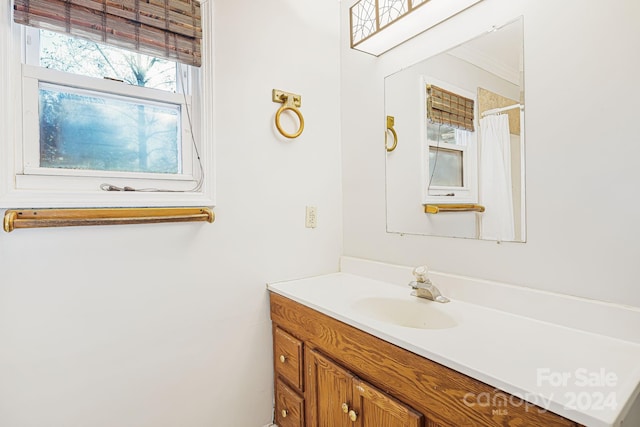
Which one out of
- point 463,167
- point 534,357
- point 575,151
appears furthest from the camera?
point 463,167

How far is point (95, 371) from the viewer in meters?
1.20

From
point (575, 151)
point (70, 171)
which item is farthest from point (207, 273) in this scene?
point (575, 151)

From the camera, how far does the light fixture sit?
130 cm

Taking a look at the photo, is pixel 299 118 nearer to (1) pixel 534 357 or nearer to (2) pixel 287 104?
(2) pixel 287 104

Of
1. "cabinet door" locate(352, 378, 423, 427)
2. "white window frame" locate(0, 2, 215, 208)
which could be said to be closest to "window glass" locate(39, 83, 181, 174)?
"white window frame" locate(0, 2, 215, 208)

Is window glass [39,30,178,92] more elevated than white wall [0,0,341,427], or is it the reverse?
window glass [39,30,178,92]

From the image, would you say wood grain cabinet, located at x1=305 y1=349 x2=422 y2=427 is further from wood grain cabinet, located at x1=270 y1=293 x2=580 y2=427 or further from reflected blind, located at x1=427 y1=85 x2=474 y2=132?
reflected blind, located at x1=427 y1=85 x2=474 y2=132

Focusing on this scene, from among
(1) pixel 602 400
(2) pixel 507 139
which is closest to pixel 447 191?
(2) pixel 507 139

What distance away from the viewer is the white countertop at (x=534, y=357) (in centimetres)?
64

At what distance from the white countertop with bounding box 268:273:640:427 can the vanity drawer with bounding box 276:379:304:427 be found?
0.50 metres

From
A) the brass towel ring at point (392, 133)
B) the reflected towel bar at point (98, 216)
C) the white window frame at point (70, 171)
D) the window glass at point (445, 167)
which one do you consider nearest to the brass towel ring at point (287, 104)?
the white window frame at point (70, 171)

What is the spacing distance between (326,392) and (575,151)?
48.4 inches

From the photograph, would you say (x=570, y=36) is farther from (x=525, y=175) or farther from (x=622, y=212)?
(x=622, y=212)

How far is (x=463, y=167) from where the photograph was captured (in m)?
1.36
